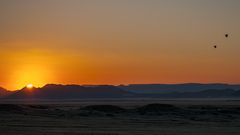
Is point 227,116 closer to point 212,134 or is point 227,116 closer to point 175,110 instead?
point 175,110

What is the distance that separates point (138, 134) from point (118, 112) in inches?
1399

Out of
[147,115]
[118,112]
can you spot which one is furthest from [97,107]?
[147,115]

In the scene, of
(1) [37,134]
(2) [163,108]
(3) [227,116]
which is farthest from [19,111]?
(1) [37,134]

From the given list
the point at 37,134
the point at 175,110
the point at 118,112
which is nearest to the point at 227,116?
the point at 175,110

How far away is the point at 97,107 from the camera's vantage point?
81062 mm

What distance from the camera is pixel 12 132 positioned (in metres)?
39.7

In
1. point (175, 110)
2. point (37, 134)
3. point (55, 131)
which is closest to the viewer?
point (37, 134)

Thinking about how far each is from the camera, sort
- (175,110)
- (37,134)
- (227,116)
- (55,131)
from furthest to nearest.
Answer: (175,110) → (227,116) → (55,131) → (37,134)

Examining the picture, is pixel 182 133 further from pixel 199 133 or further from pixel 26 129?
pixel 26 129

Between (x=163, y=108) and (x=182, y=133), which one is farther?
(x=163, y=108)

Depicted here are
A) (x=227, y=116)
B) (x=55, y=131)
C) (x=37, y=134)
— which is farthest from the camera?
(x=227, y=116)

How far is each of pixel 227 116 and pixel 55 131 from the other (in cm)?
3585

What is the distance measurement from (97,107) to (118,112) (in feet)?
20.5

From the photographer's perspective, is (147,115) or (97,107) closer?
(147,115)
